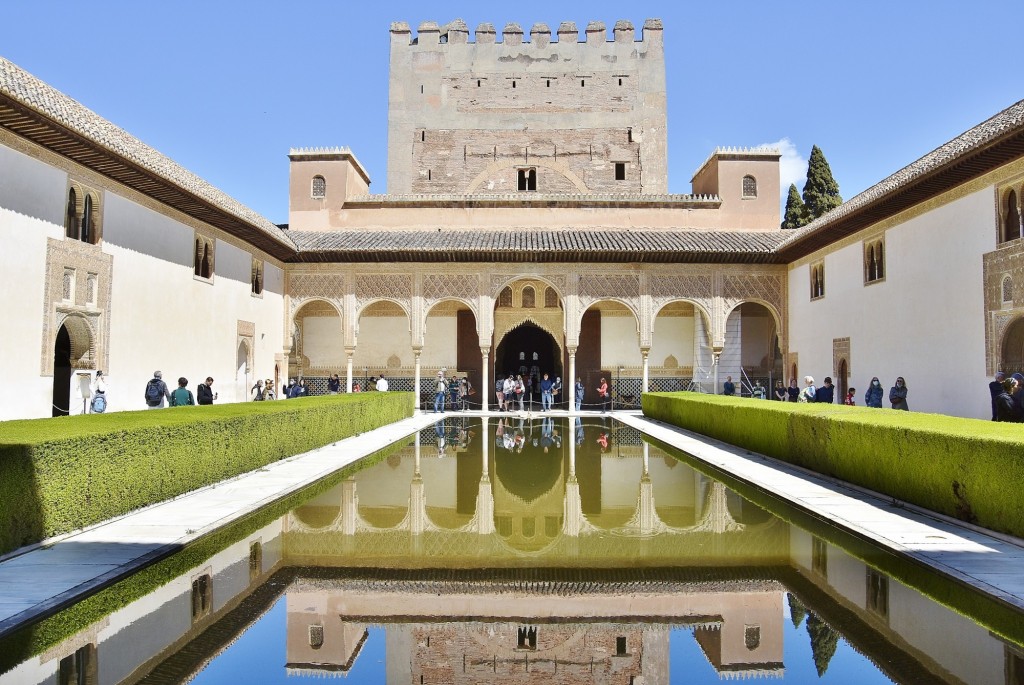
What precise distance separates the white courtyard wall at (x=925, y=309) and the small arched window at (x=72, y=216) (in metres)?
12.8

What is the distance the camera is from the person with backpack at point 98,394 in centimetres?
1094

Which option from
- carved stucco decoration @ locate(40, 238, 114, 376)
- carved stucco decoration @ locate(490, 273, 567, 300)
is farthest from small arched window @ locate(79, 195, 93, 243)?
carved stucco decoration @ locate(490, 273, 567, 300)

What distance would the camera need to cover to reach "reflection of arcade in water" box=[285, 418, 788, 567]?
16.1 ft

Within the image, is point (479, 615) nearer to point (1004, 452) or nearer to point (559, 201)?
point (1004, 452)

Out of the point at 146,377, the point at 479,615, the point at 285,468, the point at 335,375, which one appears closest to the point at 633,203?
the point at 335,375

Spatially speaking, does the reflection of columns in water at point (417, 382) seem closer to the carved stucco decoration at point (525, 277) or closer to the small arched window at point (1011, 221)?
the carved stucco decoration at point (525, 277)

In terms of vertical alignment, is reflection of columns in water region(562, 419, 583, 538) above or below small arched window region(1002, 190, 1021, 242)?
below

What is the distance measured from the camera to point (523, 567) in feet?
15.2

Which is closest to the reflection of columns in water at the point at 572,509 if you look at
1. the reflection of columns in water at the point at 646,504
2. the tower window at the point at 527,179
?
the reflection of columns in water at the point at 646,504

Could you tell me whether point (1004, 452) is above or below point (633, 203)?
below

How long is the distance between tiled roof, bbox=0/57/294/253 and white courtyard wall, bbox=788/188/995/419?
→ 39.7 feet

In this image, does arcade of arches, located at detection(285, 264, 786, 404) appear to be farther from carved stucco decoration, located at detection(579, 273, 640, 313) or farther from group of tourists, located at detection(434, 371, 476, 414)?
group of tourists, located at detection(434, 371, 476, 414)

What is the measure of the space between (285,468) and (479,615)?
18.7ft

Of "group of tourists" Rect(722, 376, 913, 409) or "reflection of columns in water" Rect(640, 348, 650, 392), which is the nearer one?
"group of tourists" Rect(722, 376, 913, 409)
